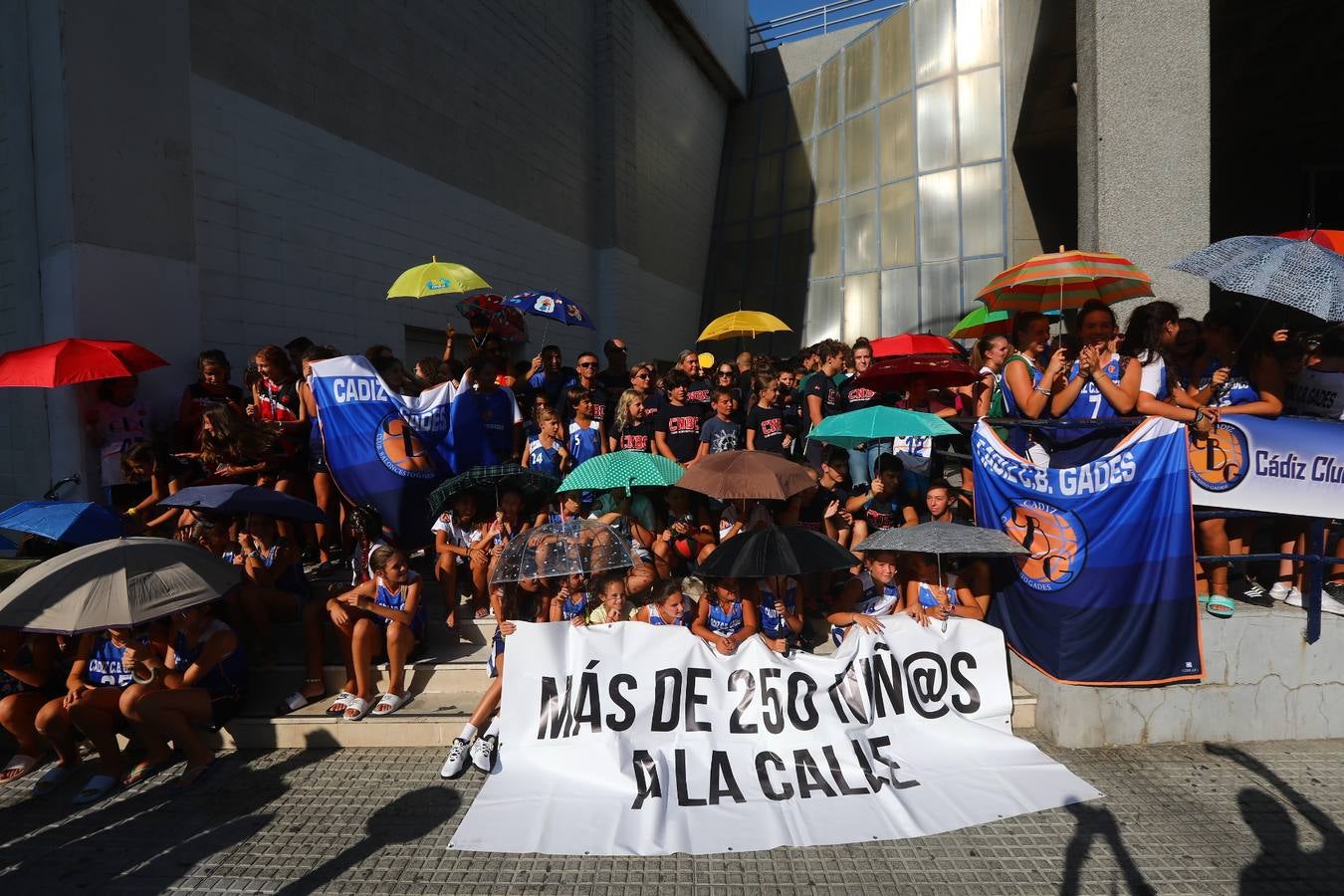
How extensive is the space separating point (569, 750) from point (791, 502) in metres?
2.51

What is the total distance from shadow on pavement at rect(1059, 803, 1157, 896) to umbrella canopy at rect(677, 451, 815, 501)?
93.3 inches

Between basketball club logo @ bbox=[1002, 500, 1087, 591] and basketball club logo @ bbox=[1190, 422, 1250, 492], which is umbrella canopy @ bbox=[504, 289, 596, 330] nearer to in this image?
basketball club logo @ bbox=[1002, 500, 1087, 591]

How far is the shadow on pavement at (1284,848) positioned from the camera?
313 cm

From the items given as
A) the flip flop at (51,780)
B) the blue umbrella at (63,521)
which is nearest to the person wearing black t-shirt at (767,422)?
the blue umbrella at (63,521)

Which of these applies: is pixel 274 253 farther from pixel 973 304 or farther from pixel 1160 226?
pixel 973 304

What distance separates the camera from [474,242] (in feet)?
36.0

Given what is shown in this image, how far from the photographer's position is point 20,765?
4.46 m

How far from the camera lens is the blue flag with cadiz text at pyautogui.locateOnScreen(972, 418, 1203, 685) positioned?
14.4 feet

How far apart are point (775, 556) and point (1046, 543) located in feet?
5.79

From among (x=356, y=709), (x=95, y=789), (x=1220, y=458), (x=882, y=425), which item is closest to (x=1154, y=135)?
(x=1220, y=458)

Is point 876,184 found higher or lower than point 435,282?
higher

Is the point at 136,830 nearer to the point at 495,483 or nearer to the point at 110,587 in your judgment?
the point at 110,587

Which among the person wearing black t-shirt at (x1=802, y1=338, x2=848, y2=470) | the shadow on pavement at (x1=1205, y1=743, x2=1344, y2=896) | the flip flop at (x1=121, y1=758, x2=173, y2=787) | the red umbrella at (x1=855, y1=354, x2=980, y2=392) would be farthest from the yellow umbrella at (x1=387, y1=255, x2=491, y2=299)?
the shadow on pavement at (x1=1205, y1=743, x2=1344, y2=896)

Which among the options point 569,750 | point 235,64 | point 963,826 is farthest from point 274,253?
point 963,826
